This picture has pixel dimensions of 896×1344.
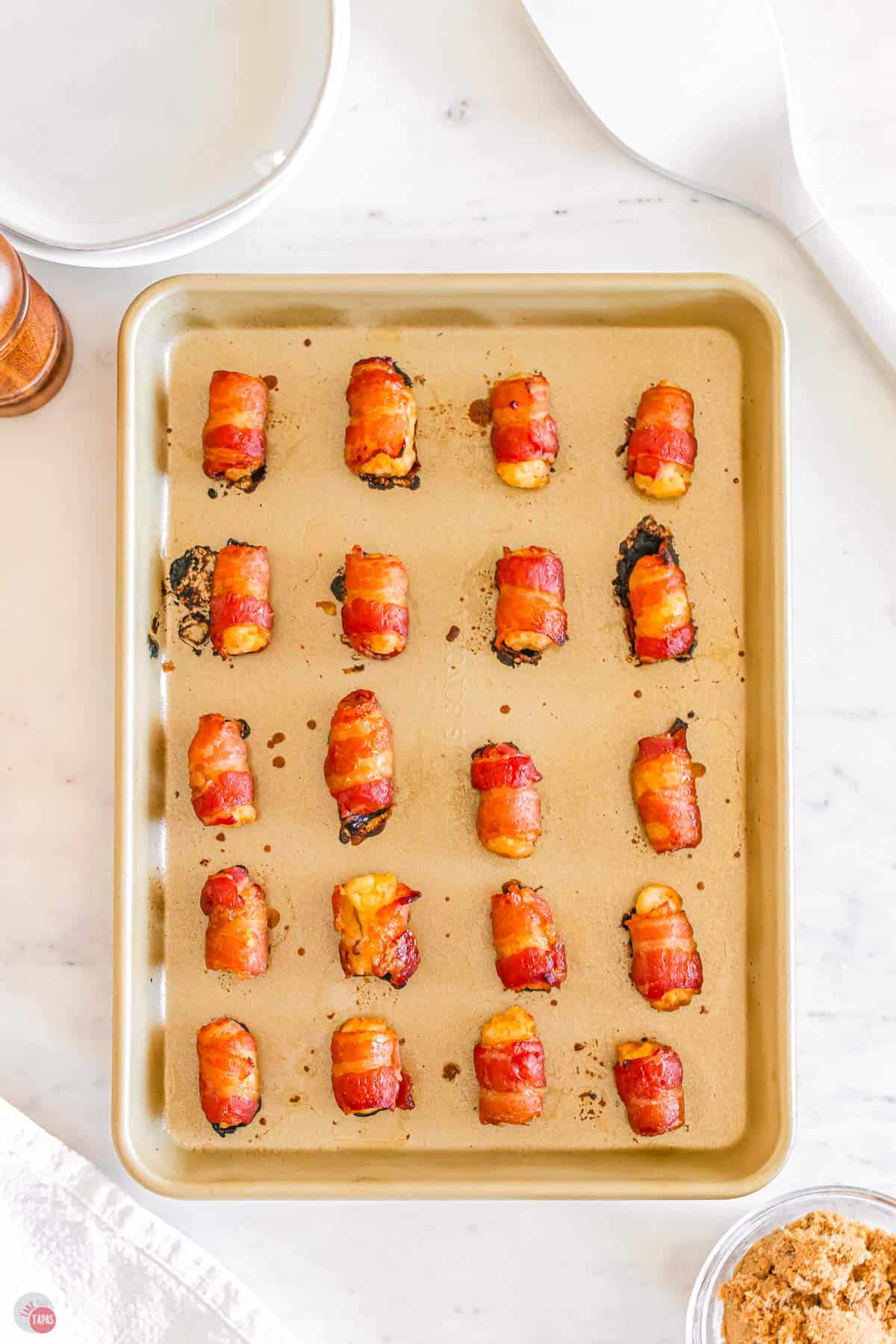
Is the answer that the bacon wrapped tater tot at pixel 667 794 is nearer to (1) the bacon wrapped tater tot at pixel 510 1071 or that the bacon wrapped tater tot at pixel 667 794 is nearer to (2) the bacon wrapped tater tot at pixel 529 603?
(2) the bacon wrapped tater tot at pixel 529 603

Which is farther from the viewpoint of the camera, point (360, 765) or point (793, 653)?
point (793, 653)

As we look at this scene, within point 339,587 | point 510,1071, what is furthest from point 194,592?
point 510,1071

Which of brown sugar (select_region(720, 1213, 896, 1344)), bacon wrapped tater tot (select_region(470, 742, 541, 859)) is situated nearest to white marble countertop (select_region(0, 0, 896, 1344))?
brown sugar (select_region(720, 1213, 896, 1344))

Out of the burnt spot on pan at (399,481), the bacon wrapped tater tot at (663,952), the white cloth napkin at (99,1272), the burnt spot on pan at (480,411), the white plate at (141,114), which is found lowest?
the white cloth napkin at (99,1272)

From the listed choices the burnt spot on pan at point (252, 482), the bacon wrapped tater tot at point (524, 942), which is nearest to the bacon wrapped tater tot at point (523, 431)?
the burnt spot on pan at point (252, 482)

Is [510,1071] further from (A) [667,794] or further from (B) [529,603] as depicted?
(B) [529,603]

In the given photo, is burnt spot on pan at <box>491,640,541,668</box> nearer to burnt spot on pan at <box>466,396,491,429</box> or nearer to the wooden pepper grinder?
burnt spot on pan at <box>466,396,491,429</box>
